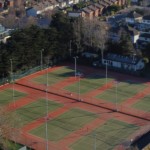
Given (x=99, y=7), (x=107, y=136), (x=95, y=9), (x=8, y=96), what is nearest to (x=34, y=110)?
(x=8, y=96)

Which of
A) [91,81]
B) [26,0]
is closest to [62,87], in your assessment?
[91,81]

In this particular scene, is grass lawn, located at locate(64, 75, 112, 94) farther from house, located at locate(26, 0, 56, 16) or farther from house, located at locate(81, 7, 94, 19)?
house, located at locate(26, 0, 56, 16)

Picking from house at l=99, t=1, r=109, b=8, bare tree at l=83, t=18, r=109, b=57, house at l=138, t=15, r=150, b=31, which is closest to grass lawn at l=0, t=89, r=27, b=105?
bare tree at l=83, t=18, r=109, b=57

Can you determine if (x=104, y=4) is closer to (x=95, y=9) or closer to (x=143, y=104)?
(x=95, y=9)

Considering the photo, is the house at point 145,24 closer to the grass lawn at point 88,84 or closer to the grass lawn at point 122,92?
the grass lawn at point 88,84

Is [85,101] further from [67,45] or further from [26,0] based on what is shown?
[26,0]

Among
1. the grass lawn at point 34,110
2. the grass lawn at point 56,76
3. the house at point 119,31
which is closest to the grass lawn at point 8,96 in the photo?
the grass lawn at point 34,110
